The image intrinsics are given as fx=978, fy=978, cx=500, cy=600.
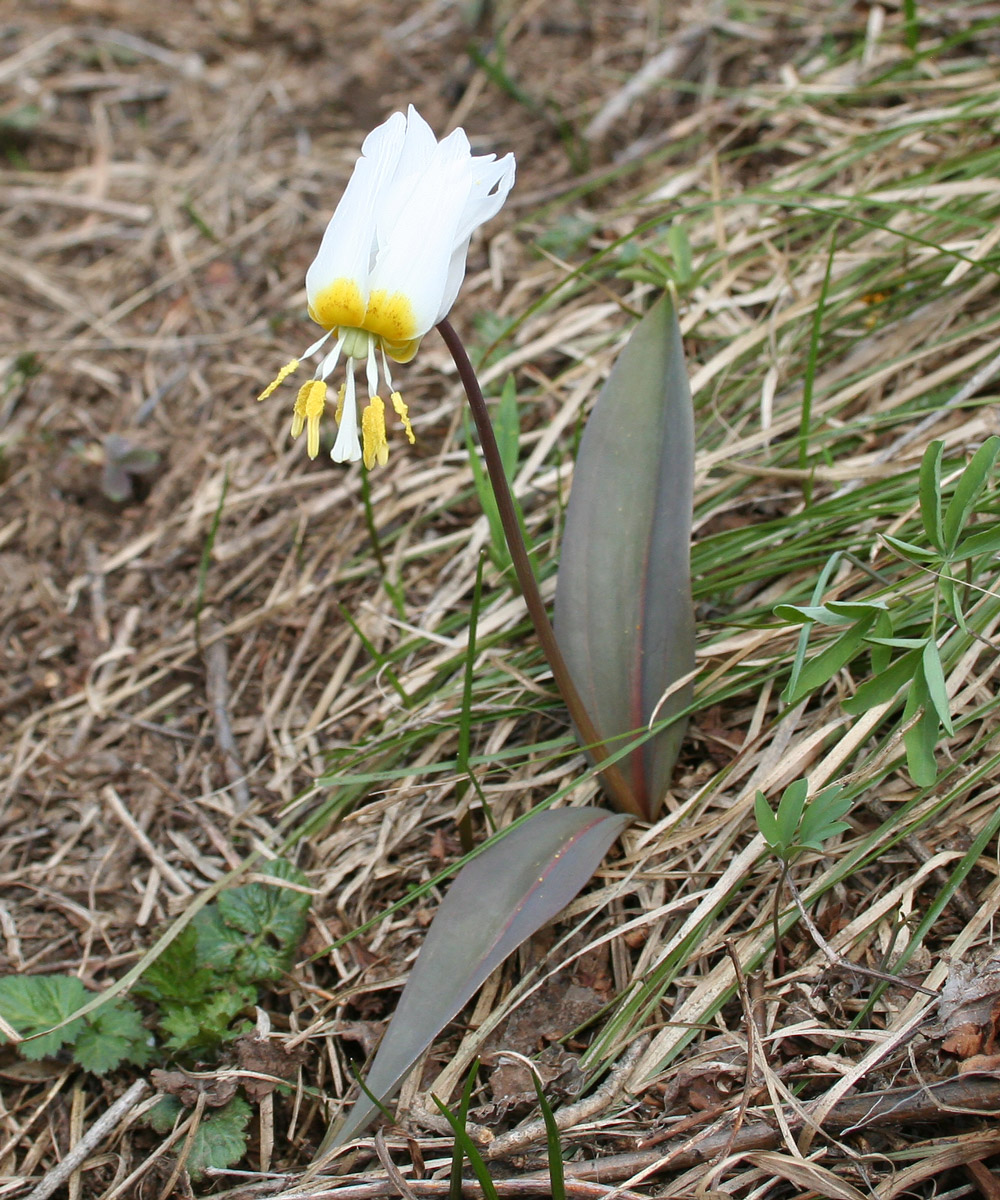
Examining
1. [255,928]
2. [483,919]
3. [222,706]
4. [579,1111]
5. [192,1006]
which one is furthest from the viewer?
[222,706]

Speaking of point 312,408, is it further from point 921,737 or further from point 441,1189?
point 441,1189

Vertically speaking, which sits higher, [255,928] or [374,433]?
[374,433]

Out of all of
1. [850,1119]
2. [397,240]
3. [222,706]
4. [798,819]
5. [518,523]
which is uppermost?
[397,240]

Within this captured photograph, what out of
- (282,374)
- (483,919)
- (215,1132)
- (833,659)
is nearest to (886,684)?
(833,659)

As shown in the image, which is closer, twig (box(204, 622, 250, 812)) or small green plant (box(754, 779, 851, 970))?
small green plant (box(754, 779, 851, 970))

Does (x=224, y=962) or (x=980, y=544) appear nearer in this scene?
(x=980, y=544)

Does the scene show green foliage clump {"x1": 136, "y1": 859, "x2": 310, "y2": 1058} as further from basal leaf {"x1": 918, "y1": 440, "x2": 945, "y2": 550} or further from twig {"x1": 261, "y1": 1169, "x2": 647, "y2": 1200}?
basal leaf {"x1": 918, "y1": 440, "x2": 945, "y2": 550}

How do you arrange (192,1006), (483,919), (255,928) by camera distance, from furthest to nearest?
(255,928)
(192,1006)
(483,919)

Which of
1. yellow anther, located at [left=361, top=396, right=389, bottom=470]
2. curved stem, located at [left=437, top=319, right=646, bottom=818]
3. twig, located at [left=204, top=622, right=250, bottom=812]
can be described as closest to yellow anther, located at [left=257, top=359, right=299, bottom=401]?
yellow anther, located at [left=361, top=396, right=389, bottom=470]
